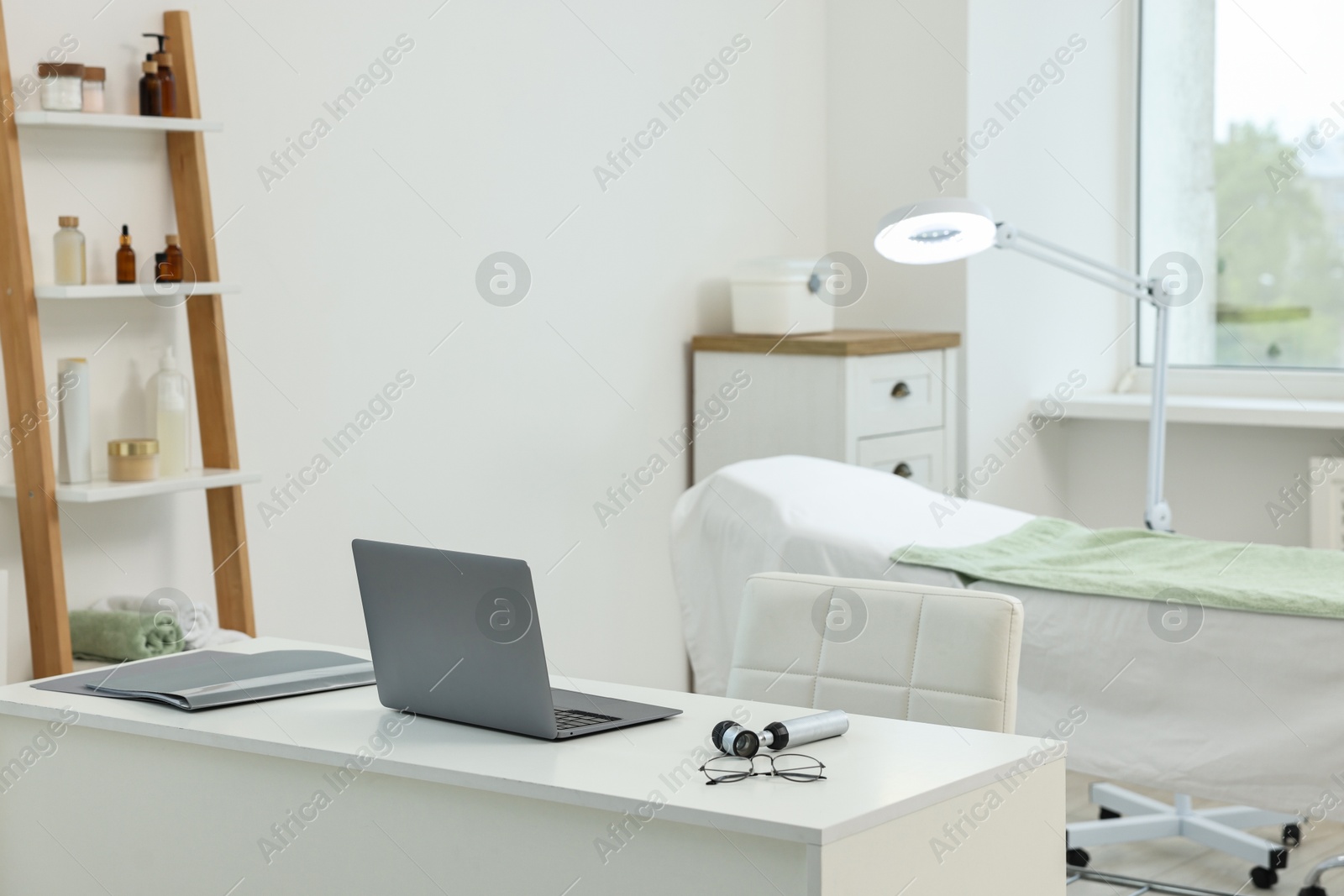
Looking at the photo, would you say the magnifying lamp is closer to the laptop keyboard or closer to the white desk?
the white desk

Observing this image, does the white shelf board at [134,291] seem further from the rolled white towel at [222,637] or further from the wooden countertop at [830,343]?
the wooden countertop at [830,343]

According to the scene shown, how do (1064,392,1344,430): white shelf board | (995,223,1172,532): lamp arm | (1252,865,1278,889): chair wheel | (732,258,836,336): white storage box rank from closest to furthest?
(1252,865,1278,889): chair wheel → (995,223,1172,532): lamp arm → (732,258,836,336): white storage box → (1064,392,1344,430): white shelf board

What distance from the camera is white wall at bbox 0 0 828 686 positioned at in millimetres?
2570

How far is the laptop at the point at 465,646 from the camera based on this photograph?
1521mm

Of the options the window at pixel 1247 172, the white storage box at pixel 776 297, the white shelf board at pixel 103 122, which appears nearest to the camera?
the white shelf board at pixel 103 122

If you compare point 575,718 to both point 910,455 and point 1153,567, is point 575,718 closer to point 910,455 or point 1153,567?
point 1153,567

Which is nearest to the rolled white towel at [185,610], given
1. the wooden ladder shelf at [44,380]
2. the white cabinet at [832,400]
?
the wooden ladder shelf at [44,380]

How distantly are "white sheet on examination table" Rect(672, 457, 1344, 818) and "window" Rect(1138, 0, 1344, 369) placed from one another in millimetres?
1675

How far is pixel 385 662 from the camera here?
1.68 m

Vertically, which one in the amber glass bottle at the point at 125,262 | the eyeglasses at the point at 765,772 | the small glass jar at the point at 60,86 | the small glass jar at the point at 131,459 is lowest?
the eyeglasses at the point at 765,772

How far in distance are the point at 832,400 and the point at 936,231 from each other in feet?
2.41

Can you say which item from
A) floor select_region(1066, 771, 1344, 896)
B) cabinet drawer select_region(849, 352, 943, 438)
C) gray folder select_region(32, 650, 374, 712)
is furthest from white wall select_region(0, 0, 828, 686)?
floor select_region(1066, 771, 1344, 896)

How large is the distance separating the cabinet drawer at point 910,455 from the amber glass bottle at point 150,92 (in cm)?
186

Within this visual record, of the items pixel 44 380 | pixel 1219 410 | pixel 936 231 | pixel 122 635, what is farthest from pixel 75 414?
pixel 1219 410
